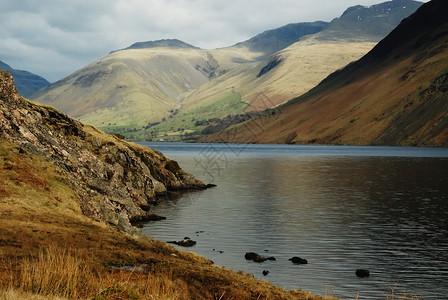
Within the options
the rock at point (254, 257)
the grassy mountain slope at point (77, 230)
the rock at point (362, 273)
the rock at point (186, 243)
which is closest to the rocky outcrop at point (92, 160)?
the grassy mountain slope at point (77, 230)

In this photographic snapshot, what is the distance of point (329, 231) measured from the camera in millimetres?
51719

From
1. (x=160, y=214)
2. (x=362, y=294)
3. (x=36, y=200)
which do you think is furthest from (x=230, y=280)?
(x=160, y=214)

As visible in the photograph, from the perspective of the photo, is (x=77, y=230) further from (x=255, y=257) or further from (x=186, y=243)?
(x=186, y=243)

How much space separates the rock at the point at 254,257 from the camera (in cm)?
3888

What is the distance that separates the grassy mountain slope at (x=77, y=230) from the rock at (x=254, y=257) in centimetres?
834

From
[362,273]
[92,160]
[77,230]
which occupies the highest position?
[92,160]

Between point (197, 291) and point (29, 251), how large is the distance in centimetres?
858

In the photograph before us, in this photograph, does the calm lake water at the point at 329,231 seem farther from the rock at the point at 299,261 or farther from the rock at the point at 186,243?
the rock at the point at 186,243

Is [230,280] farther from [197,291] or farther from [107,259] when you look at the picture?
[107,259]

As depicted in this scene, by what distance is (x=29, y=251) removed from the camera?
23.2 metres

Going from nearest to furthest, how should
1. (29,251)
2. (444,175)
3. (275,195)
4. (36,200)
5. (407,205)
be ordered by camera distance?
1. (29,251)
2. (36,200)
3. (407,205)
4. (275,195)
5. (444,175)

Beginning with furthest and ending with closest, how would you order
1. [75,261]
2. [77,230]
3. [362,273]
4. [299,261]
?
1. [299,261]
2. [362,273]
3. [77,230]
4. [75,261]

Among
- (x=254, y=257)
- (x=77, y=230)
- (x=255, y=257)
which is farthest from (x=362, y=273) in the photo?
(x=77, y=230)

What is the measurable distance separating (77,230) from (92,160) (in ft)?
102
